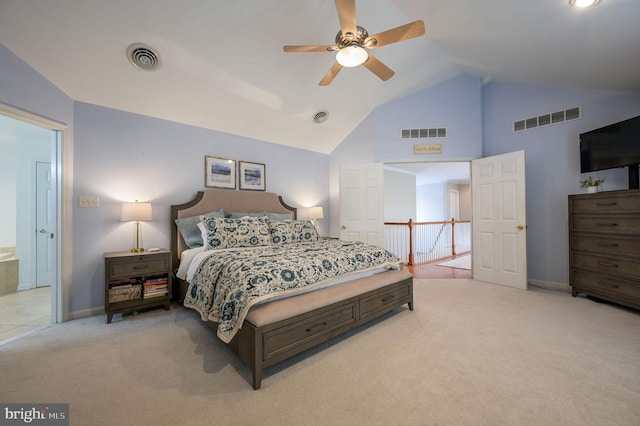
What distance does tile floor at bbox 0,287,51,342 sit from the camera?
2.62m

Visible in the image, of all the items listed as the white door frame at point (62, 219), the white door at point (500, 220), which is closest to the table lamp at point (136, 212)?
the white door frame at point (62, 219)

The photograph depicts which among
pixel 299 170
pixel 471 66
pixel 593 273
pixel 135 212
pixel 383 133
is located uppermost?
pixel 471 66

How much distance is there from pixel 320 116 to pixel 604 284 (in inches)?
177

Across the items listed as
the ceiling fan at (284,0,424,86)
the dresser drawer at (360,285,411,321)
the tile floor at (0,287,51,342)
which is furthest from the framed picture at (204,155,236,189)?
the dresser drawer at (360,285,411,321)

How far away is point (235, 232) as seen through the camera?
3262 mm

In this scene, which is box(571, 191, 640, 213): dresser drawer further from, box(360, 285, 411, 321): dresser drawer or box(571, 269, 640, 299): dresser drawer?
box(360, 285, 411, 321): dresser drawer

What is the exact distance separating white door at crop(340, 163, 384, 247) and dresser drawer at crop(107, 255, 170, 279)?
9.61ft

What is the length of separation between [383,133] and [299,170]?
1752mm

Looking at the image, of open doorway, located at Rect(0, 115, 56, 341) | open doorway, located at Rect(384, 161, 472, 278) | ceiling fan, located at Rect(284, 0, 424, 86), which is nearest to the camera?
ceiling fan, located at Rect(284, 0, 424, 86)

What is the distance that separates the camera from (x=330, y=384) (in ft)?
5.72

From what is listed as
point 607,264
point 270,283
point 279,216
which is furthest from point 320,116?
point 607,264

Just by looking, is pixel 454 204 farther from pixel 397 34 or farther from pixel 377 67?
pixel 397 34

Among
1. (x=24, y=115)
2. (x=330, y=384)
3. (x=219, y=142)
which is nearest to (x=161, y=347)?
(x=330, y=384)

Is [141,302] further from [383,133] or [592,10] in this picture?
[592,10]
